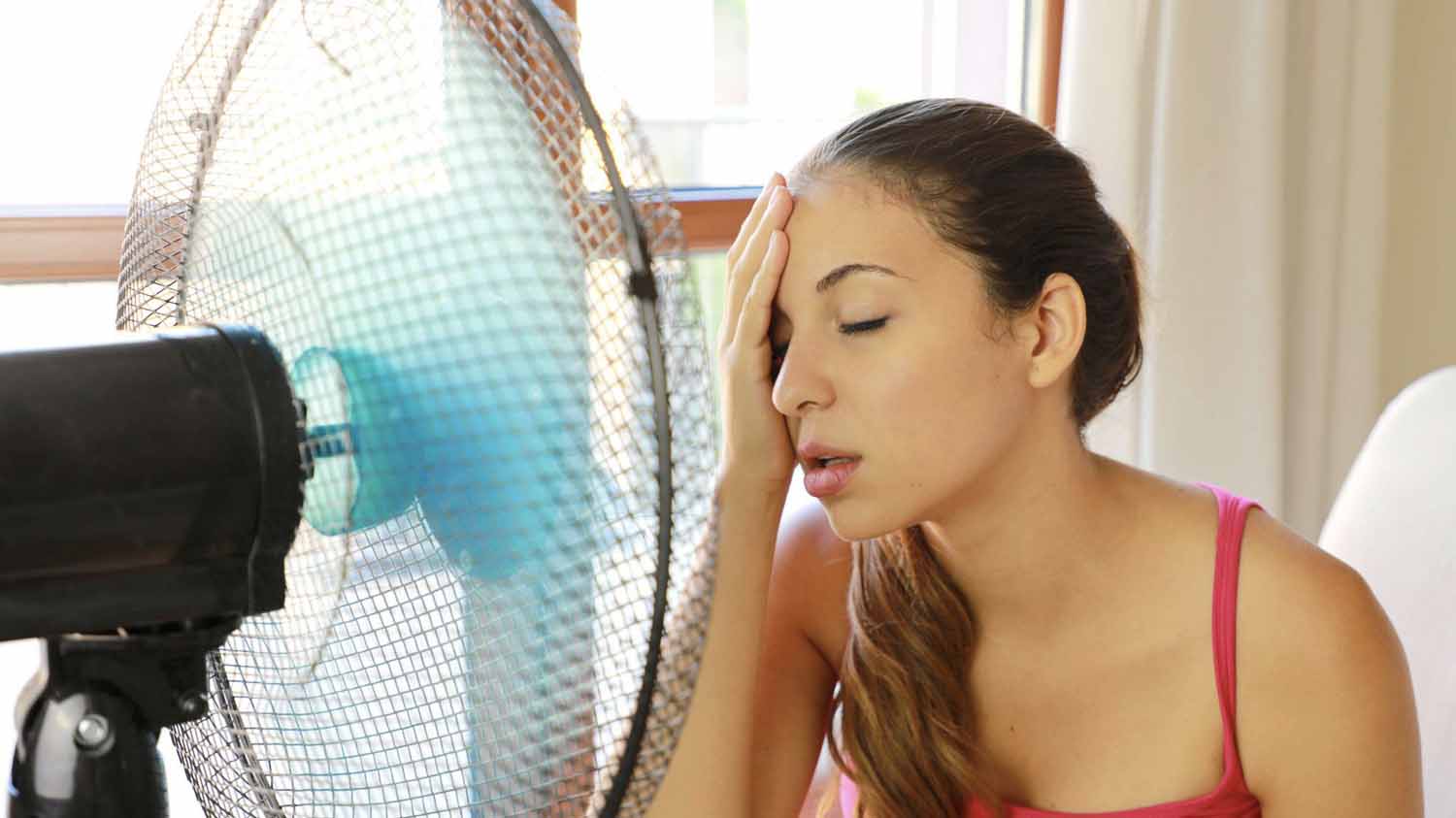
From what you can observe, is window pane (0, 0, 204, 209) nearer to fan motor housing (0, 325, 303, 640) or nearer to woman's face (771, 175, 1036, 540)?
woman's face (771, 175, 1036, 540)

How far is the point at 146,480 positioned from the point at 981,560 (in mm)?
854

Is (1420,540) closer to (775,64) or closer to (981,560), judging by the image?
(981,560)

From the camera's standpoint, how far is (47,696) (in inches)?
22.7

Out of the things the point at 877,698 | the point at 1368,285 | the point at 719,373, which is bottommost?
the point at 877,698

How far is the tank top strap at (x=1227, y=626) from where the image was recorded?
120cm

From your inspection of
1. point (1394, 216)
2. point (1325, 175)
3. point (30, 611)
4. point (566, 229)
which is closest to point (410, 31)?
point (566, 229)

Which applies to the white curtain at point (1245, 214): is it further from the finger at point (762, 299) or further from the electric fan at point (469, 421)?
the electric fan at point (469, 421)

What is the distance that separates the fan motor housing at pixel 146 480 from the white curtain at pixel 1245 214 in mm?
1693

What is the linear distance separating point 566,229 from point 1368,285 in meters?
2.12

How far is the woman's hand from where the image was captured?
3.42 feet

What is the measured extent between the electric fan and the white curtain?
5.36 feet

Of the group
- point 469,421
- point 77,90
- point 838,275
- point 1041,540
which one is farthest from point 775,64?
point 469,421

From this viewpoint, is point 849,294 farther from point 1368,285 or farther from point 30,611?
point 1368,285

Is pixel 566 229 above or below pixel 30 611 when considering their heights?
above
